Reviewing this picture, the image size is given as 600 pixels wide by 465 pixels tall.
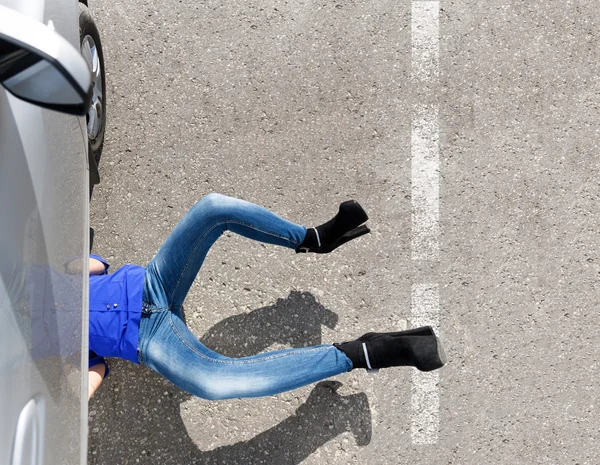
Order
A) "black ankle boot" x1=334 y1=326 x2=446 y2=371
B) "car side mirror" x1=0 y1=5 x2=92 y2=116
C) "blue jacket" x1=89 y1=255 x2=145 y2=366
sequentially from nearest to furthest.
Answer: "car side mirror" x1=0 y1=5 x2=92 y2=116 → "blue jacket" x1=89 y1=255 x2=145 y2=366 → "black ankle boot" x1=334 y1=326 x2=446 y2=371

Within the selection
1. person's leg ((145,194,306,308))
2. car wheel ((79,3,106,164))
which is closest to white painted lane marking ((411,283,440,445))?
Result: person's leg ((145,194,306,308))

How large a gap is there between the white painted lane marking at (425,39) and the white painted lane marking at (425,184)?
0.24 metres

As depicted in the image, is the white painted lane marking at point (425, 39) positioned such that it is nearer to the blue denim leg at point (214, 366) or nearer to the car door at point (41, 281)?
the blue denim leg at point (214, 366)

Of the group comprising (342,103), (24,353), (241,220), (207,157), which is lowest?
(24,353)

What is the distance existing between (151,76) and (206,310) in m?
1.49

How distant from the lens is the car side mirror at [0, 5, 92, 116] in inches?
62.8

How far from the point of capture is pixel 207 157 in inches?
137

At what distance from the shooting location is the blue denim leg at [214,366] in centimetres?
271

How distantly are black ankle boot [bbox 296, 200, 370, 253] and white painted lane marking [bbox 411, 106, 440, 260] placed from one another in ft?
1.74

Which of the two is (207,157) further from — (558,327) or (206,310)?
(558,327)

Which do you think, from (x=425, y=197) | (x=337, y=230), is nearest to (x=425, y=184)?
(x=425, y=197)

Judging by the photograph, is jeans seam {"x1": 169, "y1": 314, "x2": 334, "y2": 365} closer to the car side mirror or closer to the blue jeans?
the blue jeans

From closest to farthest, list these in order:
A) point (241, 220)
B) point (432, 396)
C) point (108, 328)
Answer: point (108, 328) → point (241, 220) → point (432, 396)

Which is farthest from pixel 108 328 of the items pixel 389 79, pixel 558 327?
pixel 558 327
